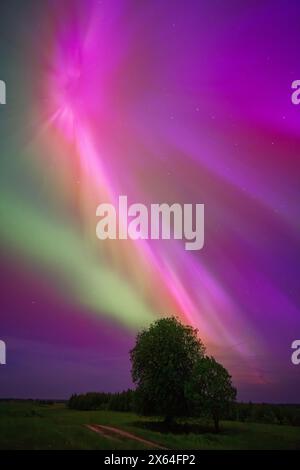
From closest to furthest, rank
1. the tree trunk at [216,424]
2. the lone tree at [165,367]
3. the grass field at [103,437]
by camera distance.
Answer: the grass field at [103,437], the tree trunk at [216,424], the lone tree at [165,367]

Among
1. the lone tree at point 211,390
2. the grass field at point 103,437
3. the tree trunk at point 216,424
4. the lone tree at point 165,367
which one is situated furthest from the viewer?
the lone tree at point 165,367

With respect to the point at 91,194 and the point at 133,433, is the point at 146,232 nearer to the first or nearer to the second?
the point at 91,194

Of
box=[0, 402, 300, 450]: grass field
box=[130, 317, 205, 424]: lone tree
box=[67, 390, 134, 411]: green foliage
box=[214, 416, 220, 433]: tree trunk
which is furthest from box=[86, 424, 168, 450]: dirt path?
box=[214, 416, 220, 433]: tree trunk

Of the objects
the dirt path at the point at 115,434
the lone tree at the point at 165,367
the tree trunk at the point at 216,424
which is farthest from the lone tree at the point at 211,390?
the dirt path at the point at 115,434

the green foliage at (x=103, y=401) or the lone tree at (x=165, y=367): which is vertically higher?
the lone tree at (x=165, y=367)

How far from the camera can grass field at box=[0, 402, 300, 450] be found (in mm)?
7746

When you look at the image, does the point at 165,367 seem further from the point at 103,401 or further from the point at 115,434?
the point at 115,434

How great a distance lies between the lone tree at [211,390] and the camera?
8086 mm

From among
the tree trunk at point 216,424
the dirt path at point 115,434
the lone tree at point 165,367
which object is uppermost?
the lone tree at point 165,367

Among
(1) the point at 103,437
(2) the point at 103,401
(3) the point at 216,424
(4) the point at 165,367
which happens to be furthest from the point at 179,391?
(1) the point at 103,437

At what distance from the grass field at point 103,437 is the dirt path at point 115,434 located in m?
0.05

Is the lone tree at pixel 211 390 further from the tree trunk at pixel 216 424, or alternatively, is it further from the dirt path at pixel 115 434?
the dirt path at pixel 115 434

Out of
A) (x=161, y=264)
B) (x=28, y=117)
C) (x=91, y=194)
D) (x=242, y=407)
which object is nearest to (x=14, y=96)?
(x=28, y=117)
